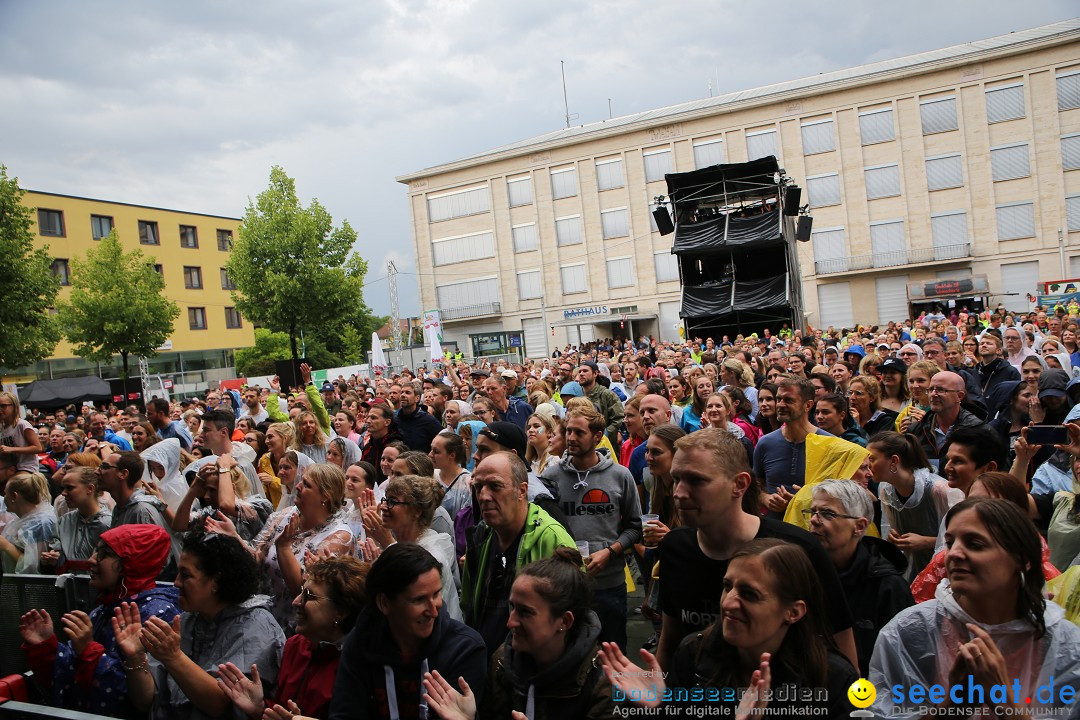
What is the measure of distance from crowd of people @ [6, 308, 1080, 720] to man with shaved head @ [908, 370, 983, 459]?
0.02 m

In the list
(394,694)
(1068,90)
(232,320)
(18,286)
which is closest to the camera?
(394,694)

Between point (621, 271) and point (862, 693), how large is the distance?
41530 mm

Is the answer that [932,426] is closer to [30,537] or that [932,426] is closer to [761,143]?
[30,537]

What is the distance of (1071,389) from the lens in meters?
5.64

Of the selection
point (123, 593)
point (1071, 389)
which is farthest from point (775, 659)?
point (1071, 389)

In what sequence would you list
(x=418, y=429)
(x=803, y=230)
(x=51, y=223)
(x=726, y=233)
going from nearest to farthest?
1. (x=418, y=429)
2. (x=726, y=233)
3. (x=803, y=230)
4. (x=51, y=223)

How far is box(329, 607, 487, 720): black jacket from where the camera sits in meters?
2.69

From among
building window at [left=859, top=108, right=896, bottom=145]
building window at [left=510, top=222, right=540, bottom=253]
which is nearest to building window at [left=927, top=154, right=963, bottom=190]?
building window at [left=859, top=108, right=896, bottom=145]

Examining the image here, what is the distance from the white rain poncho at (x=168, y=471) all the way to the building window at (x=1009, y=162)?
41.9m

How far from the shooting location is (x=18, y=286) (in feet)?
60.0

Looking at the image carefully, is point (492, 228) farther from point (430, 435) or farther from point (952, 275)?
point (430, 435)

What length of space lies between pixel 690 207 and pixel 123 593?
62.3 ft

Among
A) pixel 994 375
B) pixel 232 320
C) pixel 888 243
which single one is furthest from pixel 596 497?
pixel 232 320

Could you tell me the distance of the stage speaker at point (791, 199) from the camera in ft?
61.6
